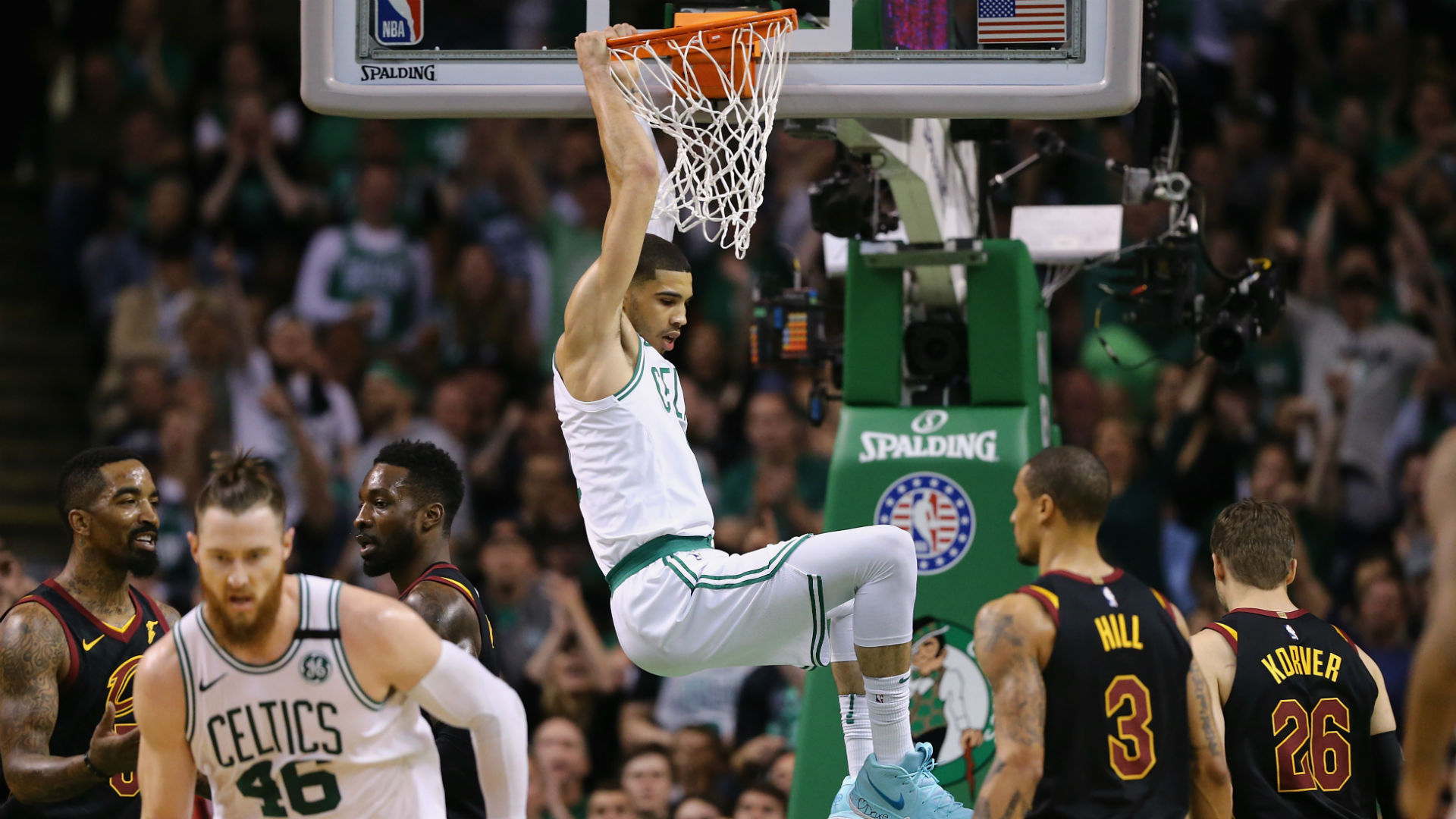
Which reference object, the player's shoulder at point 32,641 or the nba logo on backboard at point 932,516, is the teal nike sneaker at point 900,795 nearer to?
the nba logo on backboard at point 932,516

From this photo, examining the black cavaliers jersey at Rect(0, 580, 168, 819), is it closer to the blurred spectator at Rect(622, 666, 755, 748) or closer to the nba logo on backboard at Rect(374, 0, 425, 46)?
the nba logo on backboard at Rect(374, 0, 425, 46)

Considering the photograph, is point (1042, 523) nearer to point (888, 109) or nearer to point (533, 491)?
point (888, 109)

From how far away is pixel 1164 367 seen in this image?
12141 mm

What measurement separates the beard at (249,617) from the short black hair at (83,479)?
168cm

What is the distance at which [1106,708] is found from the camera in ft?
17.6

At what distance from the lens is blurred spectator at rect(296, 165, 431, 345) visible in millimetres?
13125

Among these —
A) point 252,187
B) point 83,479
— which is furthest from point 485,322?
point 83,479

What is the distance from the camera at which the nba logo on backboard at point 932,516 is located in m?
8.67

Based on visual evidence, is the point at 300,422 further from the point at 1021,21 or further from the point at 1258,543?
the point at 1258,543

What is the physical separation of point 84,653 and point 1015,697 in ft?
10.5

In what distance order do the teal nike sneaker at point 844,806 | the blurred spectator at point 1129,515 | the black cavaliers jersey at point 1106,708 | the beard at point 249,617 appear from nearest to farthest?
the beard at point 249,617 < the black cavaliers jersey at point 1106,708 < the teal nike sneaker at point 844,806 < the blurred spectator at point 1129,515

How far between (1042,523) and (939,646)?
319 centimetres

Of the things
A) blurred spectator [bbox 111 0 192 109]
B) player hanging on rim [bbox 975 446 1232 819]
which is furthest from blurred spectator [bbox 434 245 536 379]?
player hanging on rim [bbox 975 446 1232 819]

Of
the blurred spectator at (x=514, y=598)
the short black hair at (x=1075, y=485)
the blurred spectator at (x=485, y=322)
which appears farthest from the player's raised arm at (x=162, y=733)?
the blurred spectator at (x=485, y=322)
